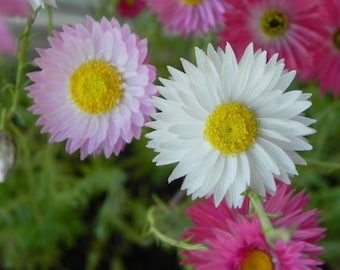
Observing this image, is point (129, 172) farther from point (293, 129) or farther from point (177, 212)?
point (293, 129)

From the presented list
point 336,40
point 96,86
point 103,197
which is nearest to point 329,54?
point 336,40

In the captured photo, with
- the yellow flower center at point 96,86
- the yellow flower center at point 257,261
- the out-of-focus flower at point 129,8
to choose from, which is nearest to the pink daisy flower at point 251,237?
the yellow flower center at point 257,261

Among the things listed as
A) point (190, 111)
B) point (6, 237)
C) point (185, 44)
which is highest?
point (185, 44)

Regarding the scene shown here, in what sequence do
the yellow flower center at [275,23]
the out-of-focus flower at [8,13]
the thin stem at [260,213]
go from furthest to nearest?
the yellow flower center at [275,23], the thin stem at [260,213], the out-of-focus flower at [8,13]

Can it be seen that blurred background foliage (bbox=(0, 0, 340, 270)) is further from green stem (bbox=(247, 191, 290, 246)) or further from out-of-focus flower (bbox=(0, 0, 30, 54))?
out-of-focus flower (bbox=(0, 0, 30, 54))

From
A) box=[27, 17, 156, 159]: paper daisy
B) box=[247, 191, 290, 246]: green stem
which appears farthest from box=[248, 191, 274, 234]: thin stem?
box=[27, 17, 156, 159]: paper daisy

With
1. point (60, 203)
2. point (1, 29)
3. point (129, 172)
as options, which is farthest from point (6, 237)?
point (1, 29)

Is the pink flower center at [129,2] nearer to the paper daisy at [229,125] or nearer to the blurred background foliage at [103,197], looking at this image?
the blurred background foliage at [103,197]
